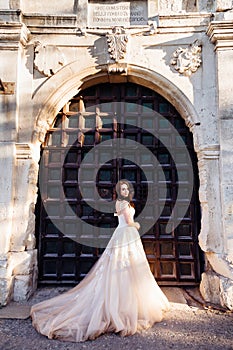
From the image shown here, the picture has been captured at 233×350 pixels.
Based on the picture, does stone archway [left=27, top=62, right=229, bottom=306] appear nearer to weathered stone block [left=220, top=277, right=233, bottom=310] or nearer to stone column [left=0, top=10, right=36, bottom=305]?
weathered stone block [left=220, top=277, right=233, bottom=310]

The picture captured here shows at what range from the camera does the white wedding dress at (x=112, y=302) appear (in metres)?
2.66

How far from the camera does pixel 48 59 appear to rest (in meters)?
4.06

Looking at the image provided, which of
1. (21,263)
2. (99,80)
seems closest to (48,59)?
(99,80)

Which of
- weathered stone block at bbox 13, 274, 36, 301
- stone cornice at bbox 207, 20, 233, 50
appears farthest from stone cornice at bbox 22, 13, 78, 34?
weathered stone block at bbox 13, 274, 36, 301

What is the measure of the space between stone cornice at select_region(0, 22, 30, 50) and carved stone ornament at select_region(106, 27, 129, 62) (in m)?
1.27

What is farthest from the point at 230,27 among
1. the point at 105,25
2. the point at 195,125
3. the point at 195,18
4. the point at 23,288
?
the point at 23,288

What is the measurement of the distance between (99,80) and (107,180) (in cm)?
159

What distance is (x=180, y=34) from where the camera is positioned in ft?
13.4

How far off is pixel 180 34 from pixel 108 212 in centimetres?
290

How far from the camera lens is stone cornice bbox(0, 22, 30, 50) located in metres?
3.94

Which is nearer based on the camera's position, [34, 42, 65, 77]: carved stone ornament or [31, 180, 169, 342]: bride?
[31, 180, 169, 342]: bride

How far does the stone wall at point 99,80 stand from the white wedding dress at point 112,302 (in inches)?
34.5

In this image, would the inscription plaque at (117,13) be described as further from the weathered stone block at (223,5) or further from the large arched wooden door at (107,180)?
the weathered stone block at (223,5)

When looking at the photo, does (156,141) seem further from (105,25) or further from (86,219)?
(105,25)
